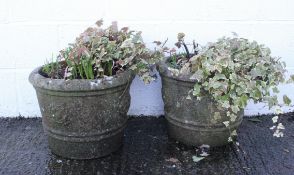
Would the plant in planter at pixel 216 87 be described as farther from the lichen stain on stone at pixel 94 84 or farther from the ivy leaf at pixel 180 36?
the lichen stain on stone at pixel 94 84

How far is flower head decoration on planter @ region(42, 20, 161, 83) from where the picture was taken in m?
2.86

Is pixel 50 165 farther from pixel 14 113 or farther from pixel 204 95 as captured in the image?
pixel 204 95

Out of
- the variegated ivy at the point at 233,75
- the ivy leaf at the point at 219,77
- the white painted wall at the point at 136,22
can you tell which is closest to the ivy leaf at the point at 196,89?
the variegated ivy at the point at 233,75

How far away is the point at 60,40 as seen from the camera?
3.58m

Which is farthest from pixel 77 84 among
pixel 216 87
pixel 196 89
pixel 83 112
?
pixel 216 87

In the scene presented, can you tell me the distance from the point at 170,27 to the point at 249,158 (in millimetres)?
1314

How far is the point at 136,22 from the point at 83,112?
1075 mm

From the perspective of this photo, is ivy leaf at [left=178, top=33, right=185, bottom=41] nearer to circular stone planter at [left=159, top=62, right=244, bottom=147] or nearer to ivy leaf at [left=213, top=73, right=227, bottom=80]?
circular stone planter at [left=159, top=62, right=244, bottom=147]

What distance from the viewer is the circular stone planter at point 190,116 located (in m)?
2.99

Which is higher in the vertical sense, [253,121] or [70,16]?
[70,16]

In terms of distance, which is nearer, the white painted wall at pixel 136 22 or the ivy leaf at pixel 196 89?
the ivy leaf at pixel 196 89

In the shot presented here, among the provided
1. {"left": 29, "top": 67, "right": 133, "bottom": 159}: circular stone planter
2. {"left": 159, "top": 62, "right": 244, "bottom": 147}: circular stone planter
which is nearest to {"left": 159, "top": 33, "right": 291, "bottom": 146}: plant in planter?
{"left": 159, "top": 62, "right": 244, "bottom": 147}: circular stone planter

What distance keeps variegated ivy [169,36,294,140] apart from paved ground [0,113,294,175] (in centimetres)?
32

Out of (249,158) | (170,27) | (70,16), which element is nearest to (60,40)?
(70,16)
